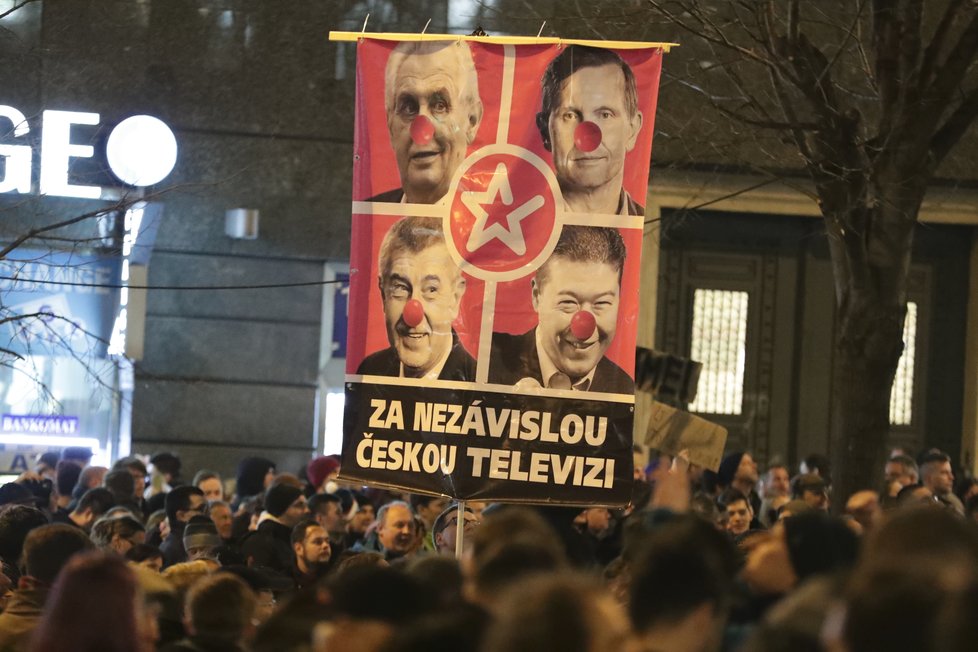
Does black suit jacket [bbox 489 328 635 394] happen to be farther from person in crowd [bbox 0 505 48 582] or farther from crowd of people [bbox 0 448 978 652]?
person in crowd [bbox 0 505 48 582]

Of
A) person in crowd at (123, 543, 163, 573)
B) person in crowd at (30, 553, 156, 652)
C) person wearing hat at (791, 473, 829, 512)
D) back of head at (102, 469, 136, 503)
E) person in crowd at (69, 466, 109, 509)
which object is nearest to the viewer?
person in crowd at (30, 553, 156, 652)

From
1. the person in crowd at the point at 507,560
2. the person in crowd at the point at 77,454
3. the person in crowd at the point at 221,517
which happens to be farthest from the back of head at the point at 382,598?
the person in crowd at the point at 77,454

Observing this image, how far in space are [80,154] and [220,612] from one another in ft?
32.4

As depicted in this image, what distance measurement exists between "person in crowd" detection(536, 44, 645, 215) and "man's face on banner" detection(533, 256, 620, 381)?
0.33m

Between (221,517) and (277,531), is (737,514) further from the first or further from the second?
(221,517)

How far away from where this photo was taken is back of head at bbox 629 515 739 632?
402 cm

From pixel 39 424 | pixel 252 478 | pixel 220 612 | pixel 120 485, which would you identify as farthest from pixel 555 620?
pixel 39 424

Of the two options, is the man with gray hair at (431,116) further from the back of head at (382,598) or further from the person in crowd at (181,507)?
the back of head at (382,598)

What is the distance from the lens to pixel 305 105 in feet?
53.3

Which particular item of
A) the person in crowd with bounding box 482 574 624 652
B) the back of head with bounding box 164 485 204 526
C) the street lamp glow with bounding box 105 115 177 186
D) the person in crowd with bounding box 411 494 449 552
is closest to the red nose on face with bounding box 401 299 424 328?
the person in crowd with bounding box 411 494 449 552

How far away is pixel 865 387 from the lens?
395 inches

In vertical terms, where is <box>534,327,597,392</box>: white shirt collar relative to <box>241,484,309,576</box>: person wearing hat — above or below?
above

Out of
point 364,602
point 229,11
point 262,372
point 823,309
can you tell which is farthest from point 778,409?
point 364,602

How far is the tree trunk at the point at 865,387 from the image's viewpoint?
9984 millimetres
